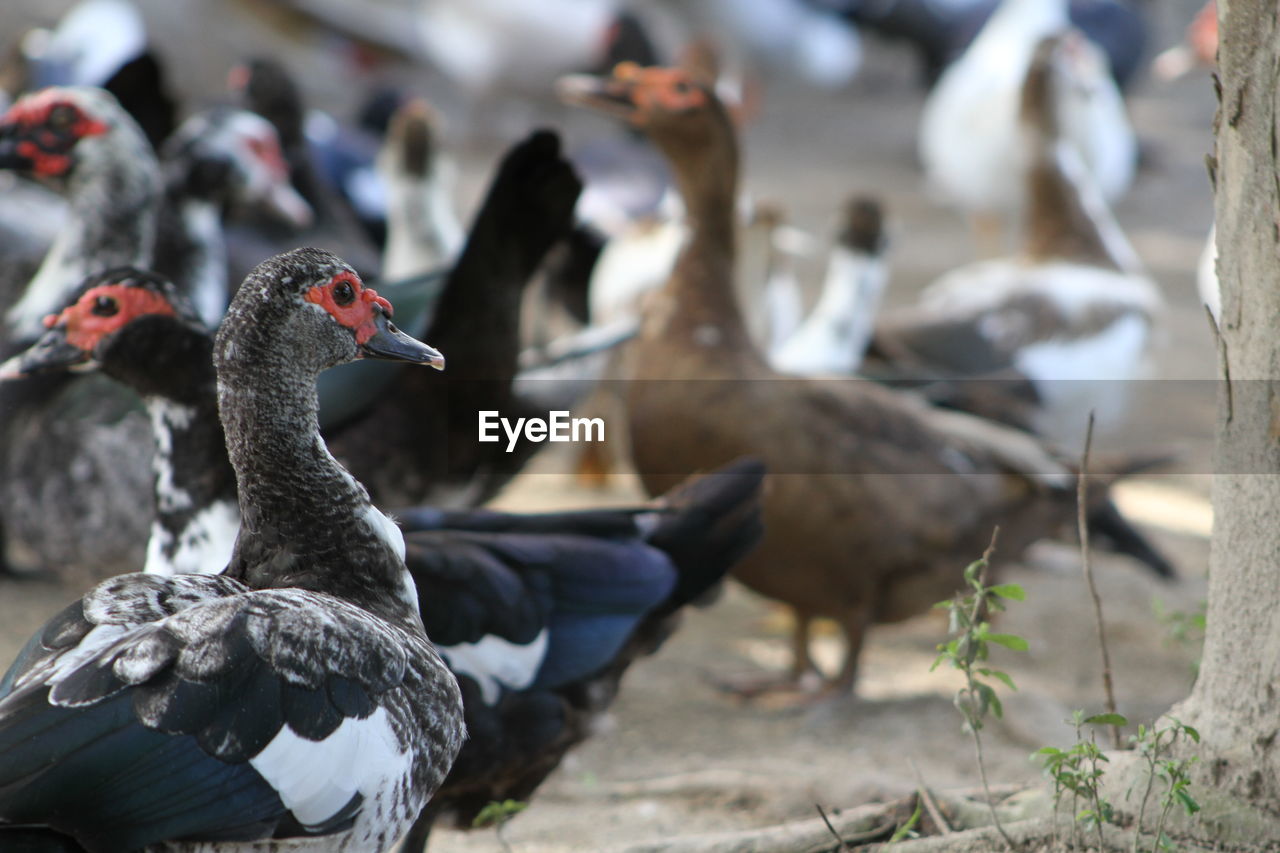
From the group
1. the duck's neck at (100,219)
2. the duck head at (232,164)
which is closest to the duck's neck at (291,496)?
the duck's neck at (100,219)

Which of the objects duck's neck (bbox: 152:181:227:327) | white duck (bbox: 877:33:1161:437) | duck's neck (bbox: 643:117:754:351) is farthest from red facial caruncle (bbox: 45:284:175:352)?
white duck (bbox: 877:33:1161:437)

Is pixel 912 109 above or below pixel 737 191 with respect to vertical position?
above

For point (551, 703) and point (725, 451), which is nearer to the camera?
point (551, 703)

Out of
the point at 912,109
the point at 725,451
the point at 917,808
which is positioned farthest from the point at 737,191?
the point at 912,109

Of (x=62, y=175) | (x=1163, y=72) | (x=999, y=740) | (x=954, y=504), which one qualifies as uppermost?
(x=1163, y=72)

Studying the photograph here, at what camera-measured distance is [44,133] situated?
3.70m

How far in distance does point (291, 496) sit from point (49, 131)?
2.17m

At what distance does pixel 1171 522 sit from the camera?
5.37m

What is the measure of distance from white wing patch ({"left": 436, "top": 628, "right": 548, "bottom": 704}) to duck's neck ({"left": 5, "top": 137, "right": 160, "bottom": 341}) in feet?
5.38

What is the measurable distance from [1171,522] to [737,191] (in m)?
2.20

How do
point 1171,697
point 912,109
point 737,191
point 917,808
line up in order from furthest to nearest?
point 912,109 → point 737,191 → point 1171,697 → point 917,808

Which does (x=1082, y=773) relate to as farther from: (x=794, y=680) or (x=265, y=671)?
(x=794, y=680)

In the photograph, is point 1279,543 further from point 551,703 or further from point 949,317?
point 949,317

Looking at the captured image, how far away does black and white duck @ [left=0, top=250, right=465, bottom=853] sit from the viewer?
1626mm
